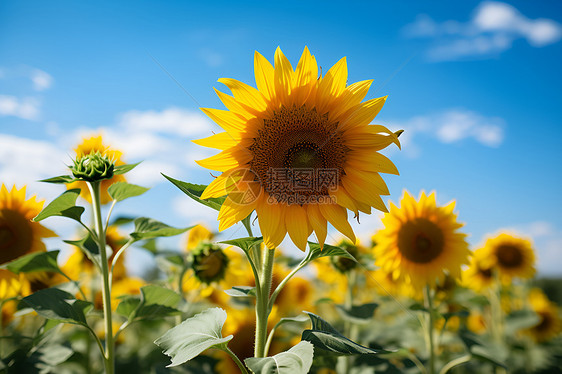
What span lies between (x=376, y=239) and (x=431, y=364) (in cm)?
95

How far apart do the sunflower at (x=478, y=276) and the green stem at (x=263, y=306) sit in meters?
3.96

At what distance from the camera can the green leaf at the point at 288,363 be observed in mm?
1279

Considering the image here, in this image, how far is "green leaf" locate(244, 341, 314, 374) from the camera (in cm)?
128

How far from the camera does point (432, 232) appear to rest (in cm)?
323

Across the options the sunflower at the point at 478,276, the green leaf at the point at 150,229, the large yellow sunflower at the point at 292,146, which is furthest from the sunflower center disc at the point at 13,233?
the sunflower at the point at 478,276

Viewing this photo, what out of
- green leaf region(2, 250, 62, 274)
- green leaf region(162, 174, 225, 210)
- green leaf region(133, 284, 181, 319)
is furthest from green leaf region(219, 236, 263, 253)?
green leaf region(2, 250, 62, 274)

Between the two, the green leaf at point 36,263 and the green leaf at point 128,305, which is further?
the green leaf at point 128,305

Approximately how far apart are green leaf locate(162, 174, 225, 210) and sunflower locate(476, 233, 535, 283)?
410 cm

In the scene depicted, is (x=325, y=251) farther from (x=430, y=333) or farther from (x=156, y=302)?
(x=430, y=333)

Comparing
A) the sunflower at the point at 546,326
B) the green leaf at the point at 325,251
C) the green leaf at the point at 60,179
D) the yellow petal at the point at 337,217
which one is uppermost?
the green leaf at the point at 60,179

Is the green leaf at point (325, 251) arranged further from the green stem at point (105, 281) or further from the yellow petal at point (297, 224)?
the green stem at point (105, 281)

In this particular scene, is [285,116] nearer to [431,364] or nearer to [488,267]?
[431,364]

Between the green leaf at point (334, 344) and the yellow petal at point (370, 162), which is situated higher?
the yellow petal at point (370, 162)

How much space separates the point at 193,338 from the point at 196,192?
1.86 ft
